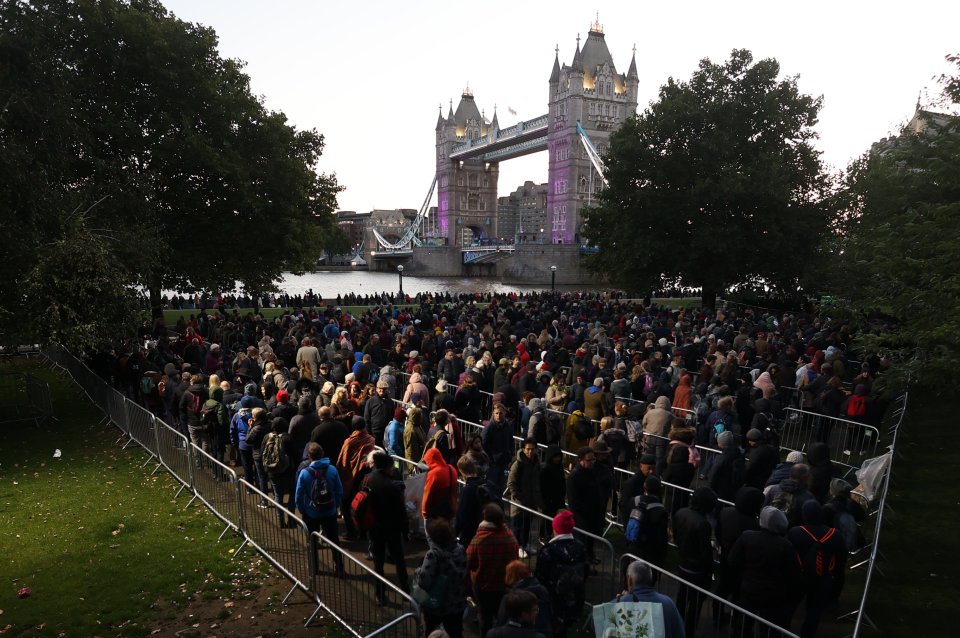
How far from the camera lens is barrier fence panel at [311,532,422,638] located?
5840mm

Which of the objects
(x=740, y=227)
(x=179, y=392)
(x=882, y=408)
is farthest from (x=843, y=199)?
(x=179, y=392)

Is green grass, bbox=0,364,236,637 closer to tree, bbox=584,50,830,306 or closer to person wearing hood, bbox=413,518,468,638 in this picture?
person wearing hood, bbox=413,518,468,638

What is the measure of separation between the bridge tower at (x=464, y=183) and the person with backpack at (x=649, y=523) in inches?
5530

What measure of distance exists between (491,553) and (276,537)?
3469 mm

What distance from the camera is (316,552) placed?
6.36 m

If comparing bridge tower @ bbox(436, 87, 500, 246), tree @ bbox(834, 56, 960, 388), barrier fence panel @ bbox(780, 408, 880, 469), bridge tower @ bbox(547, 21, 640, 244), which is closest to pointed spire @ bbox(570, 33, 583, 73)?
bridge tower @ bbox(547, 21, 640, 244)

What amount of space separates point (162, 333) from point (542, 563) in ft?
59.4

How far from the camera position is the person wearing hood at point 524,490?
6.98 metres

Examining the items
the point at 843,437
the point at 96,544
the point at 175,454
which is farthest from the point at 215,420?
the point at 843,437

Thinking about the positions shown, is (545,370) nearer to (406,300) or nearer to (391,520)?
(391,520)

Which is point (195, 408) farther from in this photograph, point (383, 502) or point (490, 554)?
point (490, 554)

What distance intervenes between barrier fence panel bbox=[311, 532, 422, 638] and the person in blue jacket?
7.26 feet

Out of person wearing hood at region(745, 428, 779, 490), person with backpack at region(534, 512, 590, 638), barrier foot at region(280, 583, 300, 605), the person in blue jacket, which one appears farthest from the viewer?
person wearing hood at region(745, 428, 779, 490)

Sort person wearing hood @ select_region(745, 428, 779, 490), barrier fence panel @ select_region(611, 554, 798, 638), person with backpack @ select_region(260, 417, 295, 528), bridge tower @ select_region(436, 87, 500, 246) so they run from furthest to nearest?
1. bridge tower @ select_region(436, 87, 500, 246)
2. person with backpack @ select_region(260, 417, 295, 528)
3. person wearing hood @ select_region(745, 428, 779, 490)
4. barrier fence panel @ select_region(611, 554, 798, 638)
